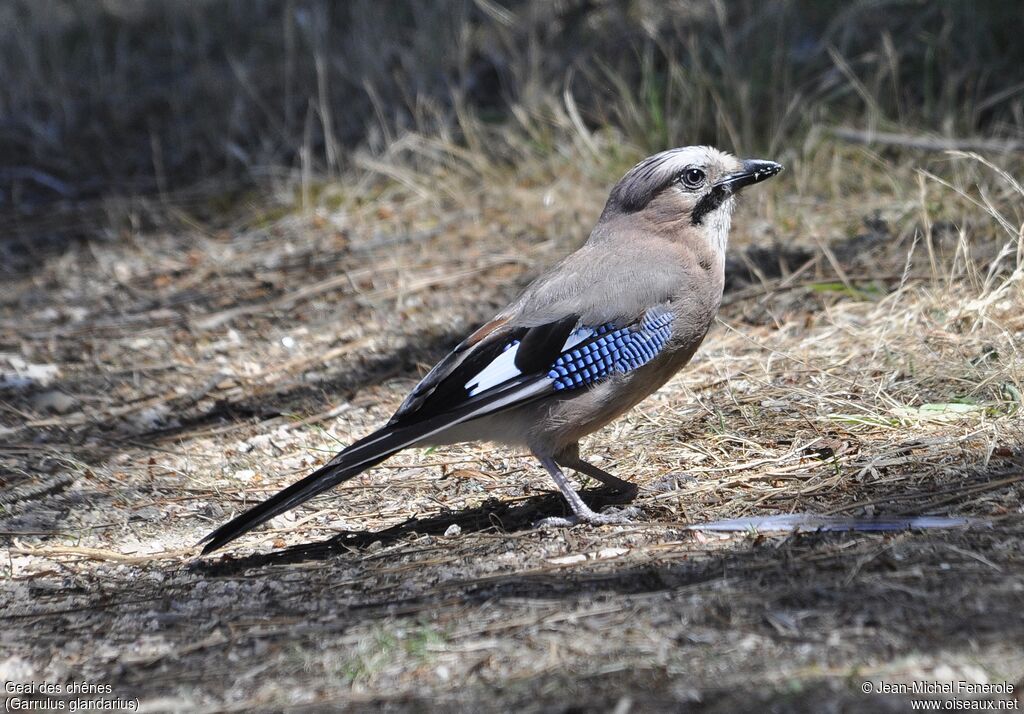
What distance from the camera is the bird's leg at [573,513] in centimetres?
369

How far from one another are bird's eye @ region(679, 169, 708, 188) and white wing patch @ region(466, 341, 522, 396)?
94 centimetres

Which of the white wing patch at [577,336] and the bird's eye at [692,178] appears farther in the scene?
the bird's eye at [692,178]

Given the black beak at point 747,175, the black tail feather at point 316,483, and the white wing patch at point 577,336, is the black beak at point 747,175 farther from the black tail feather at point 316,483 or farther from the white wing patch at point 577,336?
the black tail feather at point 316,483

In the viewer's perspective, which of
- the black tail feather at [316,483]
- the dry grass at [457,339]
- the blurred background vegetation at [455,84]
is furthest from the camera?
the blurred background vegetation at [455,84]

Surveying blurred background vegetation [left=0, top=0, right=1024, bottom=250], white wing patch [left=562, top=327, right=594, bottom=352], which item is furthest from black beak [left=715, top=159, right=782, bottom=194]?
blurred background vegetation [left=0, top=0, right=1024, bottom=250]

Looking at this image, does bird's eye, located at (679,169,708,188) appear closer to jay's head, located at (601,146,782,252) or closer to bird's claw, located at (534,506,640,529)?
jay's head, located at (601,146,782,252)

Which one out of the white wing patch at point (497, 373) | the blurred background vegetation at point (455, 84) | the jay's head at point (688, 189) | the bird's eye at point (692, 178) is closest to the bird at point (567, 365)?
the white wing patch at point (497, 373)

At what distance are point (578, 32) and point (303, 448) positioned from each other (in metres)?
4.34

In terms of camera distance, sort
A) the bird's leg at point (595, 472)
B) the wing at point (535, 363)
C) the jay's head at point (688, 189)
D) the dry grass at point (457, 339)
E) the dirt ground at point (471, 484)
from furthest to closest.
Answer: the jay's head at point (688, 189)
the bird's leg at point (595, 472)
the wing at point (535, 363)
the dry grass at point (457, 339)
the dirt ground at point (471, 484)

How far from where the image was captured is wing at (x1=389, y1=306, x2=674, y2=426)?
3771 mm

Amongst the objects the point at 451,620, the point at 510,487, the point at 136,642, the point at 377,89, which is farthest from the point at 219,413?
the point at 377,89

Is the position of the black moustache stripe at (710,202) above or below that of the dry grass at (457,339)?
above

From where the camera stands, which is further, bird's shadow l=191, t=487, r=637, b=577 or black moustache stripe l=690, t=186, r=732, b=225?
black moustache stripe l=690, t=186, r=732, b=225

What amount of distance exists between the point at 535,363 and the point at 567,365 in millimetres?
102
